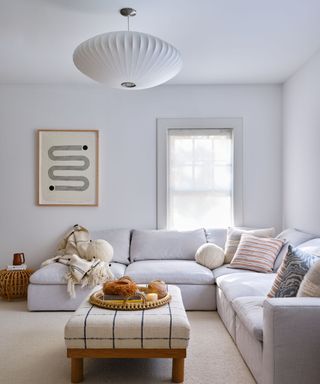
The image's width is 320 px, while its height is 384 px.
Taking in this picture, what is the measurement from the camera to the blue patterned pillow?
2.72 meters

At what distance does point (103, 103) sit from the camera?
537 cm

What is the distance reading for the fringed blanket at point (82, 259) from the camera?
4.33 meters

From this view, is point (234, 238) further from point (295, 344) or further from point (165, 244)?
point (295, 344)

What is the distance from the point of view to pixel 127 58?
2898mm

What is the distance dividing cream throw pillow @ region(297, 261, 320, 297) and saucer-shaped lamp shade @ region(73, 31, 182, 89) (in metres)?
1.67

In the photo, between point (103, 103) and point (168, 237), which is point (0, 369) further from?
point (103, 103)

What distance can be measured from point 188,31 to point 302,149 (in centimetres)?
184

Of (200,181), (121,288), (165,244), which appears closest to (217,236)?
(165,244)

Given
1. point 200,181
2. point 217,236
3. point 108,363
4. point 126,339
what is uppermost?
point 200,181

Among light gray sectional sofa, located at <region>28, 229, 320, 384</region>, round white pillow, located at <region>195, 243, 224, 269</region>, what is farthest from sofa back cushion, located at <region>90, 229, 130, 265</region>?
round white pillow, located at <region>195, 243, 224, 269</region>

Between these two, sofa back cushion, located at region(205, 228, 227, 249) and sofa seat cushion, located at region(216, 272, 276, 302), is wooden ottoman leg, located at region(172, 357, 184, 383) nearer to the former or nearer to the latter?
sofa seat cushion, located at region(216, 272, 276, 302)

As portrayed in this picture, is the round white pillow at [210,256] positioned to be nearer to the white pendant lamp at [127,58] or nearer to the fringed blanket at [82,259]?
the fringed blanket at [82,259]

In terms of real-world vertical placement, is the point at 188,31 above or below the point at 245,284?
above

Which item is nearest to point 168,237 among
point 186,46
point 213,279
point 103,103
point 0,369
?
point 213,279
